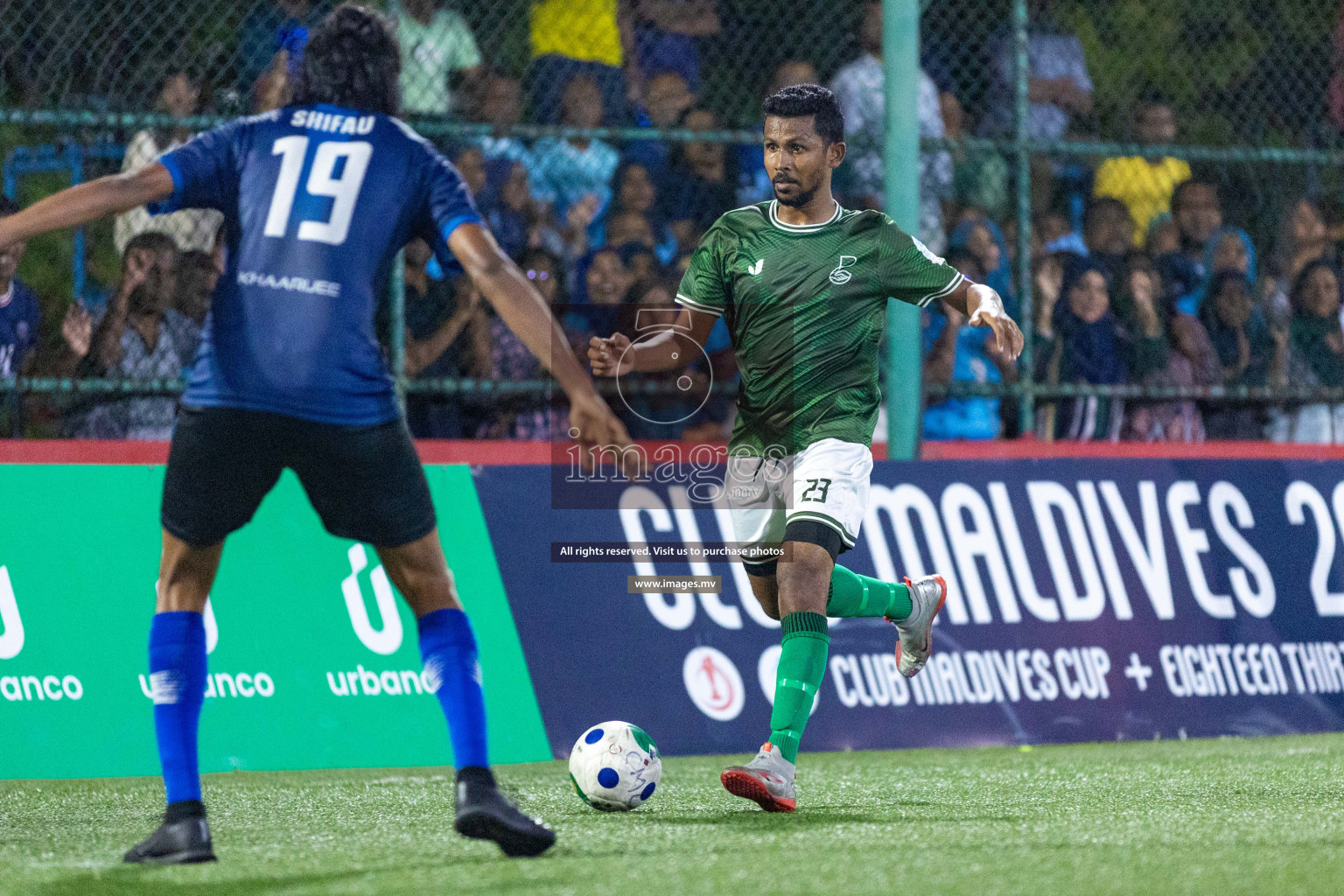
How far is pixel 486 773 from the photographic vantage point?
4.27 metres

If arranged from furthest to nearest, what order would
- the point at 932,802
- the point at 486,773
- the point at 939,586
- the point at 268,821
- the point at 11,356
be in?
the point at 11,356 → the point at 939,586 → the point at 932,802 → the point at 268,821 → the point at 486,773

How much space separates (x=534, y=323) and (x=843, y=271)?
1923 mm

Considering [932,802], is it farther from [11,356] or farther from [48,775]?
[11,356]

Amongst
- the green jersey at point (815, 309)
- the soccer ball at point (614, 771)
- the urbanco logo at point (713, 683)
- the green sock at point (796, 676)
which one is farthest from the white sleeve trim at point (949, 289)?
the urbanco logo at point (713, 683)

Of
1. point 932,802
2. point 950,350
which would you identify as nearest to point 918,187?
point 950,350

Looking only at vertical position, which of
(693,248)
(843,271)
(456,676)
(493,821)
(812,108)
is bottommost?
(493,821)

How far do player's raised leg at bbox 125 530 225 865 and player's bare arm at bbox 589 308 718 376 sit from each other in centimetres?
142

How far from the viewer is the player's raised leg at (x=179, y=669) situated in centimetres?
435

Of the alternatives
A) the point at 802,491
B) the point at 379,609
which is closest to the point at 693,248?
the point at 379,609

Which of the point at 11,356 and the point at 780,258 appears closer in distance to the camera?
the point at 780,258

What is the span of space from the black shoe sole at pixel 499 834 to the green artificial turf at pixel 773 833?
6 cm

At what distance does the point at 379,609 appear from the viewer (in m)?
7.04

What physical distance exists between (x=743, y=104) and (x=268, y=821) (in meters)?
4.82

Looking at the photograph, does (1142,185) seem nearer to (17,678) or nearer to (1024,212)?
(1024,212)
